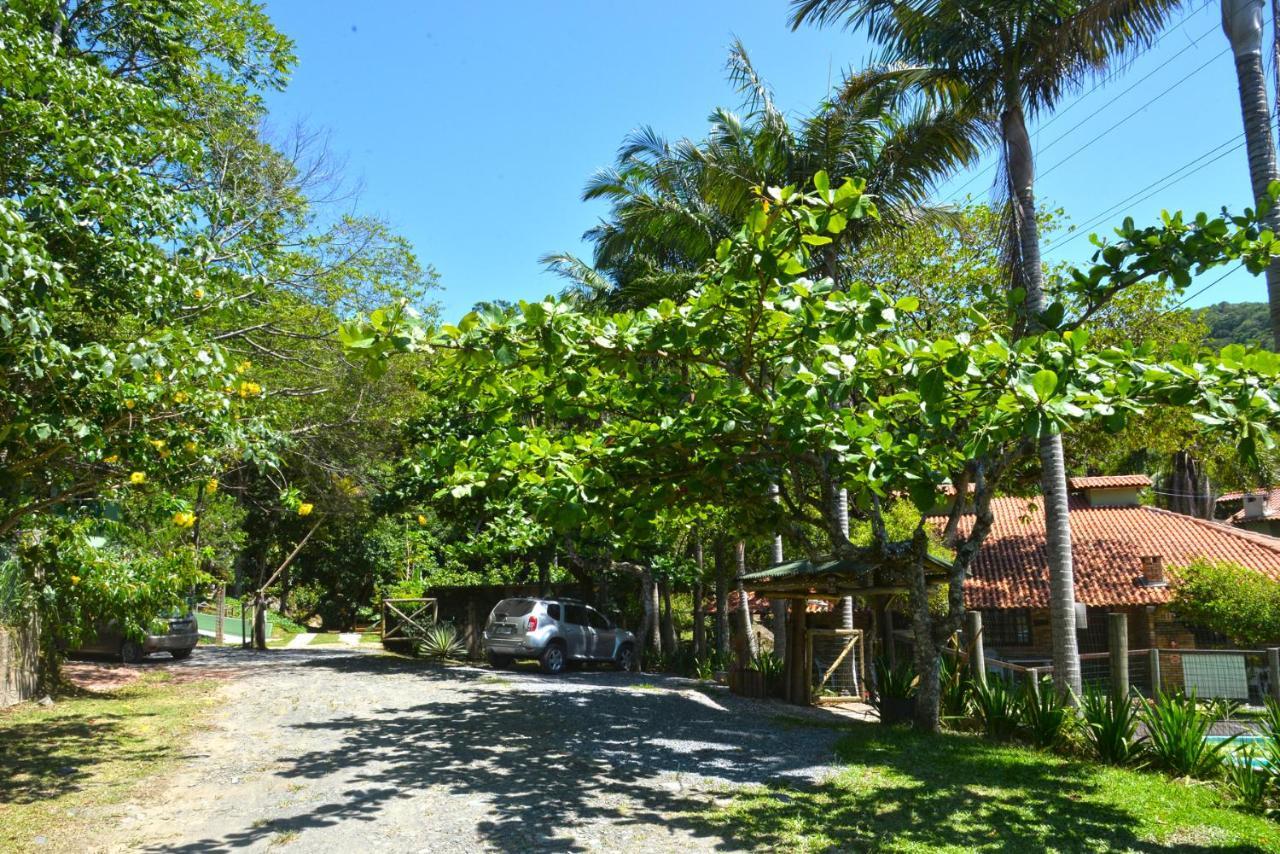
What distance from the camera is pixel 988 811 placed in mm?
7191

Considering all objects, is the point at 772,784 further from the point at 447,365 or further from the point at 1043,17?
the point at 1043,17

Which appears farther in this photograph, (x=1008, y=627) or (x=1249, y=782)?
(x=1008, y=627)

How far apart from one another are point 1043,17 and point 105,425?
11.3m

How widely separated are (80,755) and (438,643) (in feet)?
39.4

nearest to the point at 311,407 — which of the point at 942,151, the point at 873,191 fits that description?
the point at 873,191

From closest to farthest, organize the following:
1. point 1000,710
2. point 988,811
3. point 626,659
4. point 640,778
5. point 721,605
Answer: point 988,811, point 640,778, point 1000,710, point 626,659, point 721,605

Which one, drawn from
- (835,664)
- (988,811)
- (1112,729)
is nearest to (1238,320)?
(835,664)

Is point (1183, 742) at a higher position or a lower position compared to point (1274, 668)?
lower

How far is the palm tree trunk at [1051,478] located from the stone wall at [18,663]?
12826 millimetres

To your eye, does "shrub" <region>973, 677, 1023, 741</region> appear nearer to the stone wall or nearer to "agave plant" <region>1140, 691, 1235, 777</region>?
"agave plant" <region>1140, 691, 1235, 777</region>

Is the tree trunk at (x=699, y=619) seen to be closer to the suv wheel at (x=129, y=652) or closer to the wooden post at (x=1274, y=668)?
the suv wheel at (x=129, y=652)

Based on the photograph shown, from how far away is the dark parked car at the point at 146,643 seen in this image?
698 inches

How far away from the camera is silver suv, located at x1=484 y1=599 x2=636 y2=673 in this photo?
18828 mm

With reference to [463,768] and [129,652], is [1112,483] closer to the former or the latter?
[463,768]
